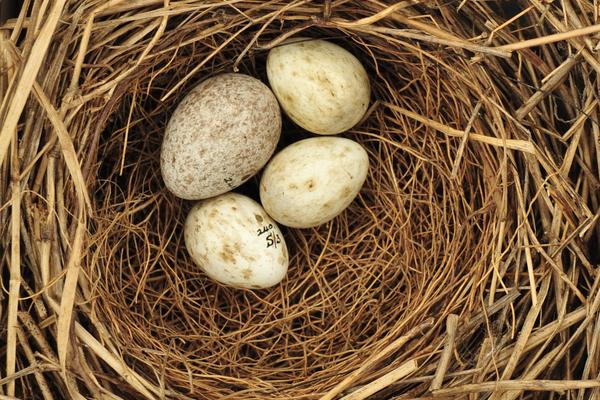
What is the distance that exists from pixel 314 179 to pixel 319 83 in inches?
6.0

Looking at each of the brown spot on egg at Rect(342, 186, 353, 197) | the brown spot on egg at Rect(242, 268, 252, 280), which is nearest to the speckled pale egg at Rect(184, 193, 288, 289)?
the brown spot on egg at Rect(242, 268, 252, 280)

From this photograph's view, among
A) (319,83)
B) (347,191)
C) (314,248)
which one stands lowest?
(314,248)

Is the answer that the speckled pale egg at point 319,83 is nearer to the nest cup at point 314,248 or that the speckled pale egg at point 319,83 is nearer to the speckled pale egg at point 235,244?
the nest cup at point 314,248

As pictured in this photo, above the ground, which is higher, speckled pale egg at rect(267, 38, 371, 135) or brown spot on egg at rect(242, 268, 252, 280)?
speckled pale egg at rect(267, 38, 371, 135)

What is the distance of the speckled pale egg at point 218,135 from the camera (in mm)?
1198

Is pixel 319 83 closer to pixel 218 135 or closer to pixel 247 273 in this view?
pixel 218 135

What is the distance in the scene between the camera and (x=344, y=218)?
54.6 inches

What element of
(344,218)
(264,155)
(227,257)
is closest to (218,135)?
(264,155)

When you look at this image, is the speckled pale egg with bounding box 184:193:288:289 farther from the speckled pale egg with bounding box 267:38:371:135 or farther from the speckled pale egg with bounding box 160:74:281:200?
the speckled pale egg with bounding box 267:38:371:135

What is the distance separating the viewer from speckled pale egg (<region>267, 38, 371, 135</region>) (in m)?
1.23

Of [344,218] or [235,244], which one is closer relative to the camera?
[235,244]

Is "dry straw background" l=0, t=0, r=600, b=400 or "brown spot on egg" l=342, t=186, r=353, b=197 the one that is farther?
"brown spot on egg" l=342, t=186, r=353, b=197

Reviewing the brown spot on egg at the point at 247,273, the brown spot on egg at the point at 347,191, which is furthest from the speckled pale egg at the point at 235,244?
the brown spot on egg at the point at 347,191

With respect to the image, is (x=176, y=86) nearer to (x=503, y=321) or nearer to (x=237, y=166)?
(x=237, y=166)
